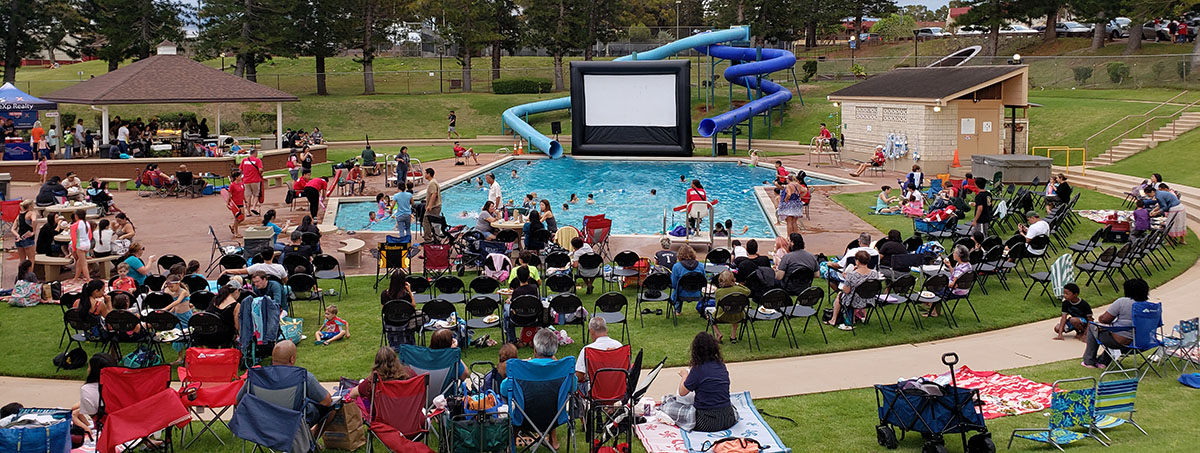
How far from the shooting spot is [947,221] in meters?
20.1

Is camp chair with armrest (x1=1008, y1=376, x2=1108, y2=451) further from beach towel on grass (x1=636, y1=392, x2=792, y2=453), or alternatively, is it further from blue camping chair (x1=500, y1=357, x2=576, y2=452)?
blue camping chair (x1=500, y1=357, x2=576, y2=452)

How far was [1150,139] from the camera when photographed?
105ft

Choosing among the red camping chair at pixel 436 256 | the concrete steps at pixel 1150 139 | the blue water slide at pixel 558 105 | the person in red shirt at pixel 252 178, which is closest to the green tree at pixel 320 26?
the blue water slide at pixel 558 105

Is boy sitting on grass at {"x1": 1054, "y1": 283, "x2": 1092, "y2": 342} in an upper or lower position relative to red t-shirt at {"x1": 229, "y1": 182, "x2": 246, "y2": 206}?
lower

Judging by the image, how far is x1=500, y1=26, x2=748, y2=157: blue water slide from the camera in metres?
41.4

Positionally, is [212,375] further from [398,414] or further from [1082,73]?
[1082,73]

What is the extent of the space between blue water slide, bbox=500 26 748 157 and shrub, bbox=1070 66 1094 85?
13.1m

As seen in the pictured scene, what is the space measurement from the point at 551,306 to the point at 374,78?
5455 cm

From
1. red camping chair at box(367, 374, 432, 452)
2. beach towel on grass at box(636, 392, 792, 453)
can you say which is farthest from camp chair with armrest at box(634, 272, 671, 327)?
red camping chair at box(367, 374, 432, 452)

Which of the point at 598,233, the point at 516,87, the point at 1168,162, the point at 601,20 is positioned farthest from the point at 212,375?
the point at 601,20

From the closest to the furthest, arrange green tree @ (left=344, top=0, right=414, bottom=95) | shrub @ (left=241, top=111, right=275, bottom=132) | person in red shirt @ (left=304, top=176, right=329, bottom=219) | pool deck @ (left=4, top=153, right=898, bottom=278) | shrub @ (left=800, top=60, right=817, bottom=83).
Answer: pool deck @ (left=4, top=153, right=898, bottom=278)
person in red shirt @ (left=304, top=176, right=329, bottom=219)
shrub @ (left=241, top=111, right=275, bottom=132)
shrub @ (left=800, top=60, right=817, bottom=83)
green tree @ (left=344, top=0, right=414, bottom=95)

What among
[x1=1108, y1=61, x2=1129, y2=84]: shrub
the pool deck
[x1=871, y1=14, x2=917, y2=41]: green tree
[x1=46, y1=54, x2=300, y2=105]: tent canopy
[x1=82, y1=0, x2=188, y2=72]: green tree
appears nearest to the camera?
the pool deck

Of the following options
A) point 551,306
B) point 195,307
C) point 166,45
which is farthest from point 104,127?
point 551,306

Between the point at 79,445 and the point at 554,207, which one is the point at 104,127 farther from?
the point at 79,445
